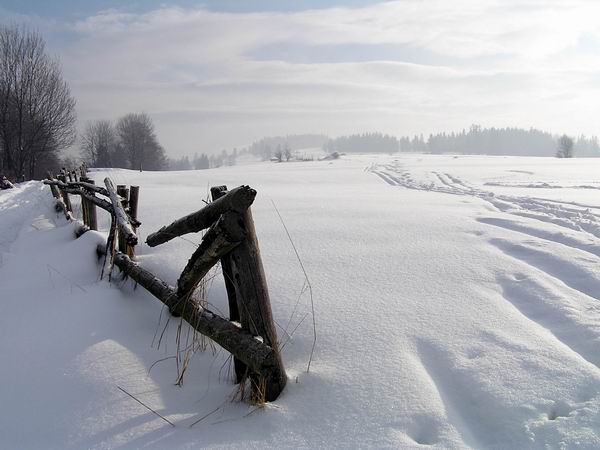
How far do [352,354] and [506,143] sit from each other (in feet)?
459

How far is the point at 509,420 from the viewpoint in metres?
2.02

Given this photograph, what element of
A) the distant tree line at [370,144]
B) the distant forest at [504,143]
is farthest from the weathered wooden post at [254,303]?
the distant tree line at [370,144]

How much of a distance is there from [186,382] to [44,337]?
130cm

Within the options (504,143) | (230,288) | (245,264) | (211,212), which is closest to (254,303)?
(245,264)

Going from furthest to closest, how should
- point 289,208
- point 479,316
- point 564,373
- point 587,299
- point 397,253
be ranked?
point 289,208 → point 397,253 → point 587,299 → point 479,316 → point 564,373

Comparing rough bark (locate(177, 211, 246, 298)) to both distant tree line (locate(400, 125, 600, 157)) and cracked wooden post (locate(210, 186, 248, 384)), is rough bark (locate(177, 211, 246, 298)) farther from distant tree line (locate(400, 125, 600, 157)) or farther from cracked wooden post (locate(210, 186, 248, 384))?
distant tree line (locate(400, 125, 600, 157))

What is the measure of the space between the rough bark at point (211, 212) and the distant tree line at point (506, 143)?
421 feet

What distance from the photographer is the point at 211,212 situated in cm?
233

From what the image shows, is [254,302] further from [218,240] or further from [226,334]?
[218,240]

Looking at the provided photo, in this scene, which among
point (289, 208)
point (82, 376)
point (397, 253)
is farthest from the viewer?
point (289, 208)

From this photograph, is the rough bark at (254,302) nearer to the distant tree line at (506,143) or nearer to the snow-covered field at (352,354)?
the snow-covered field at (352,354)

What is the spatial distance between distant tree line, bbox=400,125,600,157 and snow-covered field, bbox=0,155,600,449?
126m

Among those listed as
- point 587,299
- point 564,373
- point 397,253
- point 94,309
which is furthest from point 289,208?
point 564,373

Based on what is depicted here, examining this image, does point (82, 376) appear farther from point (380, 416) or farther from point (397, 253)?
point (397, 253)
